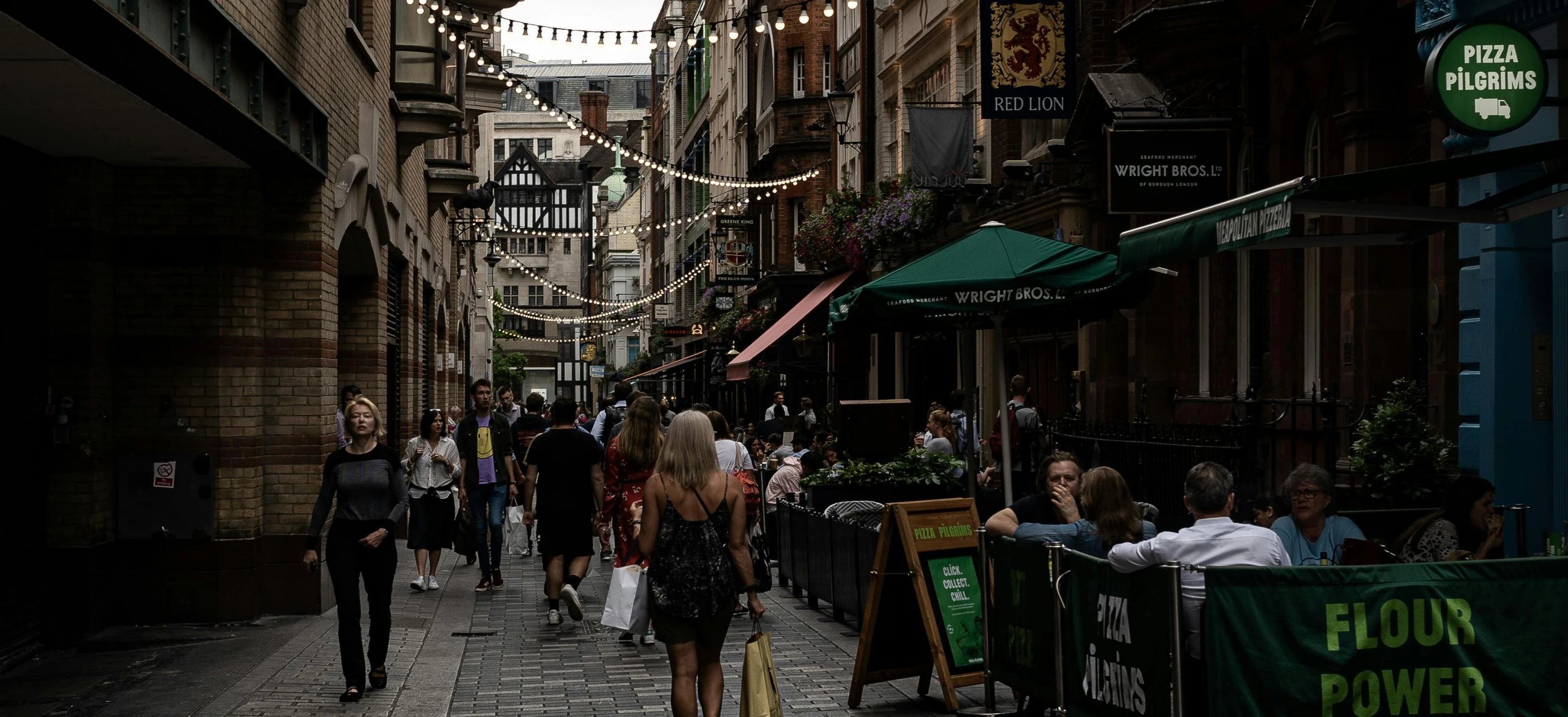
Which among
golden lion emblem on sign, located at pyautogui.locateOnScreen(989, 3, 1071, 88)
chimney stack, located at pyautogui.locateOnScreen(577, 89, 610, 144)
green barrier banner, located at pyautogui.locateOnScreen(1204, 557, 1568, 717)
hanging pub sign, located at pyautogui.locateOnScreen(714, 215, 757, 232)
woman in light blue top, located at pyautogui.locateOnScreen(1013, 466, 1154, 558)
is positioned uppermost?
chimney stack, located at pyautogui.locateOnScreen(577, 89, 610, 144)

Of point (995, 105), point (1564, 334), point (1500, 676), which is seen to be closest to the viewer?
point (1500, 676)

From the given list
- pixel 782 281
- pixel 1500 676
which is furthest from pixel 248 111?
pixel 782 281

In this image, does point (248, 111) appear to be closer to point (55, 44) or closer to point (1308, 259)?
point (55, 44)

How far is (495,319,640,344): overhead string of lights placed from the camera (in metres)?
97.1

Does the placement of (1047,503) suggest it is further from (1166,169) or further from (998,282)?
(1166,169)

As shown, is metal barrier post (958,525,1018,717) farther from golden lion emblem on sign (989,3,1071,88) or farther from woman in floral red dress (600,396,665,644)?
golden lion emblem on sign (989,3,1071,88)

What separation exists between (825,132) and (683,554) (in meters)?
34.3

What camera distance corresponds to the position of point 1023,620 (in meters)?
7.83

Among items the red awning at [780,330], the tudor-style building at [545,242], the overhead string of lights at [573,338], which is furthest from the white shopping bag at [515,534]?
the tudor-style building at [545,242]

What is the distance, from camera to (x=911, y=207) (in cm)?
2630

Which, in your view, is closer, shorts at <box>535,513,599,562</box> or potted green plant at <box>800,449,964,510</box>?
shorts at <box>535,513,599,562</box>

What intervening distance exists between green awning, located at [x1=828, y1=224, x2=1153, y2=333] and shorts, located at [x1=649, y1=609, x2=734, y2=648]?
3.97 meters

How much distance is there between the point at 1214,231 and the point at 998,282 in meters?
3.02

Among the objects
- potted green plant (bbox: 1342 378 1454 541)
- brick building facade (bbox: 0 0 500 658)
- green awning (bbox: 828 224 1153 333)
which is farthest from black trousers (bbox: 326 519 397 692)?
potted green plant (bbox: 1342 378 1454 541)
